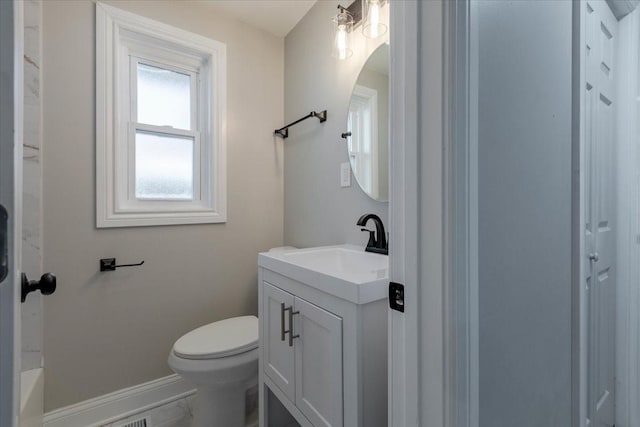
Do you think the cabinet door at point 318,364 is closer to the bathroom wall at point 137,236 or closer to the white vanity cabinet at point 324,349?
the white vanity cabinet at point 324,349

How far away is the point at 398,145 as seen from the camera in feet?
1.90

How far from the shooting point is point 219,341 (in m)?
1.36

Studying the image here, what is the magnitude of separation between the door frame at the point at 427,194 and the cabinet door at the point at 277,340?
0.51 metres

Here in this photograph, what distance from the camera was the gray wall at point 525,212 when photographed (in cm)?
59

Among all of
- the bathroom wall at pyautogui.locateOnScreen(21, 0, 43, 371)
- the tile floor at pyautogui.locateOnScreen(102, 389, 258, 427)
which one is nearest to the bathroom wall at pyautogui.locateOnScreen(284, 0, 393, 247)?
the tile floor at pyautogui.locateOnScreen(102, 389, 258, 427)

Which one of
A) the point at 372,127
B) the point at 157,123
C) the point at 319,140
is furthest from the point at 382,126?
the point at 157,123

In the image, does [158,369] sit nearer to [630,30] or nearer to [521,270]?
[521,270]

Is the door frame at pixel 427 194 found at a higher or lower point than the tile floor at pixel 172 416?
higher

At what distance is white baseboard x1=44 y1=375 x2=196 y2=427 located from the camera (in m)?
1.42

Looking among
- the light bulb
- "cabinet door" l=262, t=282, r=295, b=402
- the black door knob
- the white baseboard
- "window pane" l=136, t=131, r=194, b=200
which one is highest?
the light bulb

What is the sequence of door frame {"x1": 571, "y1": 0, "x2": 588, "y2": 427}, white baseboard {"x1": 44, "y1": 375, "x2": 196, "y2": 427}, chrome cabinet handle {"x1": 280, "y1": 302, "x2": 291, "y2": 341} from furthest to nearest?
white baseboard {"x1": 44, "y1": 375, "x2": 196, "y2": 427} → chrome cabinet handle {"x1": 280, "y1": 302, "x2": 291, "y2": 341} → door frame {"x1": 571, "y1": 0, "x2": 588, "y2": 427}

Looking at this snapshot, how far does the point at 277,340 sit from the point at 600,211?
1.44 meters

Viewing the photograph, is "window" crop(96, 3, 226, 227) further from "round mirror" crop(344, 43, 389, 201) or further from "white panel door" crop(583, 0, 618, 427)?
"white panel door" crop(583, 0, 618, 427)

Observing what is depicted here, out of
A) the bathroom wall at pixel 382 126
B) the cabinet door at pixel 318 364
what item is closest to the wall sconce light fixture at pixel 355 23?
the bathroom wall at pixel 382 126
